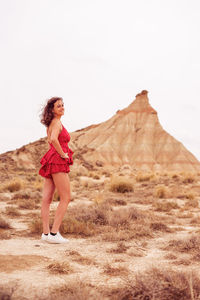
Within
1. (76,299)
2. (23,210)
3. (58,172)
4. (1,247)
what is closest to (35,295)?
(76,299)

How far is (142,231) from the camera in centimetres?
548

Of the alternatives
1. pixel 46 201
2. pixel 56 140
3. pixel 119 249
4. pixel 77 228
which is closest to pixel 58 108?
pixel 56 140

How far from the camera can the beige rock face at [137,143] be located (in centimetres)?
5753

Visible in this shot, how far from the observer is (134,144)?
6178cm

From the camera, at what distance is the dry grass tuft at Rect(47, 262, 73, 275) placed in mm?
3367

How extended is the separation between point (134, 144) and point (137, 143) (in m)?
0.59

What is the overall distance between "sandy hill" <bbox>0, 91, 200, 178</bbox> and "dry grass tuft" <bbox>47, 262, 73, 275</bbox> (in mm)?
46709

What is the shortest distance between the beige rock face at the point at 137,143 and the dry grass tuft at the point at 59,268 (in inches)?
1961

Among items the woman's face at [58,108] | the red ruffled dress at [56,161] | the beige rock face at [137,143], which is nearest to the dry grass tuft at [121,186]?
the red ruffled dress at [56,161]

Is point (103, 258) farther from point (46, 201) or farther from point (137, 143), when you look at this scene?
point (137, 143)

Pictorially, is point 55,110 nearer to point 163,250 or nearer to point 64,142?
point 64,142

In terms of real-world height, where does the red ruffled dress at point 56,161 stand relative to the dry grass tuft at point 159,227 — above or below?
above

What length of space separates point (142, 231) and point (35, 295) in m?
3.05

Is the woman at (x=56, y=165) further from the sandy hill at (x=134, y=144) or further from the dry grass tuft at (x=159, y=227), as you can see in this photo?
the sandy hill at (x=134, y=144)
